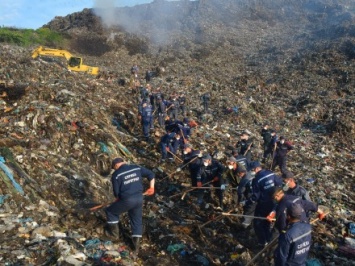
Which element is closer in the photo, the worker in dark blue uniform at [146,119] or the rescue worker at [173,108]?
the worker in dark blue uniform at [146,119]

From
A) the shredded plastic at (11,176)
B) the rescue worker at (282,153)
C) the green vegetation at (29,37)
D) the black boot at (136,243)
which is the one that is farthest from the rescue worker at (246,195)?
the green vegetation at (29,37)

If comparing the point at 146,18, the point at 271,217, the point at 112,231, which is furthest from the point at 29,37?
the point at 271,217

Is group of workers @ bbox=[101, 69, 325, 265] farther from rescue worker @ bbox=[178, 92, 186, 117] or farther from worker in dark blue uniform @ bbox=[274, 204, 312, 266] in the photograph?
rescue worker @ bbox=[178, 92, 186, 117]

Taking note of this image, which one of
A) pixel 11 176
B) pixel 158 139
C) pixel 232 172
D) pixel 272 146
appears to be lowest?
pixel 158 139

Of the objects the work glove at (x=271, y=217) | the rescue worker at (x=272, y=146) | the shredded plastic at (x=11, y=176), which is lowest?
the rescue worker at (x=272, y=146)

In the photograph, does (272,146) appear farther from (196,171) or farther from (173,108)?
(173,108)

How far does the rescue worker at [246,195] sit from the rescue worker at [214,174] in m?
0.57

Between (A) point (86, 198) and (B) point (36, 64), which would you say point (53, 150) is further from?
(B) point (36, 64)

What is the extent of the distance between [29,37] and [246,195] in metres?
33.2

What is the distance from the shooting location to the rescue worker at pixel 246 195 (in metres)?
7.10

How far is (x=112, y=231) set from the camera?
5.70 m

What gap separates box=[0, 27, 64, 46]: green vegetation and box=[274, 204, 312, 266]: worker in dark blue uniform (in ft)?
113

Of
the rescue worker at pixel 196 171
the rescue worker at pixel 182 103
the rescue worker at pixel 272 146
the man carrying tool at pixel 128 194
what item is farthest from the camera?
the rescue worker at pixel 182 103

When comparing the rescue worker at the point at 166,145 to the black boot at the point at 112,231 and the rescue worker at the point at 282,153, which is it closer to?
the rescue worker at the point at 282,153
